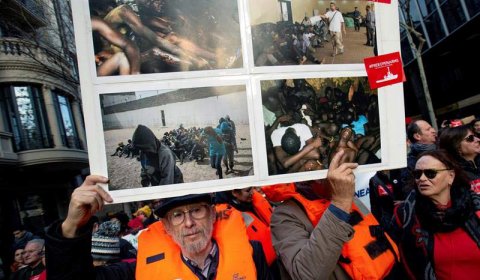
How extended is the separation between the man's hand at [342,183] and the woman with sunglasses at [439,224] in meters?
1.09

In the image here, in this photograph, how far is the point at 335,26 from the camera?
159 cm

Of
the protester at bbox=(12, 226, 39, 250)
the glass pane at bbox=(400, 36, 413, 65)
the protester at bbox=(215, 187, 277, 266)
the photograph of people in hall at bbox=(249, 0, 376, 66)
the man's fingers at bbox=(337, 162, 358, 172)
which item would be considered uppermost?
the glass pane at bbox=(400, 36, 413, 65)

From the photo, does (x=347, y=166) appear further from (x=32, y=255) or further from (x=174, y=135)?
(x=32, y=255)

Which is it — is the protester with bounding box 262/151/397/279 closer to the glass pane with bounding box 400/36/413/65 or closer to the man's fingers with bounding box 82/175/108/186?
the man's fingers with bounding box 82/175/108/186

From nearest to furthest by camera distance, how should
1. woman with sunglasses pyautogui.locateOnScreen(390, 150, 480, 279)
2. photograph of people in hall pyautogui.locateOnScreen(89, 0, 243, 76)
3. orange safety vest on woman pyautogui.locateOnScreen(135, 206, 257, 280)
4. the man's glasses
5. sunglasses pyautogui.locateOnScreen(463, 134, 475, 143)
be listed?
photograph of people in hall pyautogui.locateOnScreen(89, 0, 243, 76)
orange safety vest on woman pyautogui.locateOnScreen(135, 206, 257, 280)
the man's glasses
woman with sunglasses pyautogui.locateOnScreen(390, 150, 480, 279)
sunglasses pyautogui.locateOnScreen(463, 134, 475, 143)

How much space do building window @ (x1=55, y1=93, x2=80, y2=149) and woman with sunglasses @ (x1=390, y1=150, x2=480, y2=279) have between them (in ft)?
66.5

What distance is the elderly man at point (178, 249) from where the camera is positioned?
62.3 inches

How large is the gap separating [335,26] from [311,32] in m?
0.13

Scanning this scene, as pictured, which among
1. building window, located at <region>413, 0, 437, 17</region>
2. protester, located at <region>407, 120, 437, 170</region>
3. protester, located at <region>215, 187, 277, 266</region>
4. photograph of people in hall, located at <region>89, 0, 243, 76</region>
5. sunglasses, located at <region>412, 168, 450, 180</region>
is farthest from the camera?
building window, located at <region>413, 0, 437, 17</region>

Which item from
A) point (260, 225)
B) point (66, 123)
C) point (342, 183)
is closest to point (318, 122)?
point (342, 183)

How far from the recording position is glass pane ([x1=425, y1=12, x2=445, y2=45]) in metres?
14.8

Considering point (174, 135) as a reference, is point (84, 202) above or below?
below

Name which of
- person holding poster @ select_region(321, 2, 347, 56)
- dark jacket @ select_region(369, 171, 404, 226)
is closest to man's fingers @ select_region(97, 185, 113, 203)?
person holding poster @ select_region(321, 2, 347, 56)

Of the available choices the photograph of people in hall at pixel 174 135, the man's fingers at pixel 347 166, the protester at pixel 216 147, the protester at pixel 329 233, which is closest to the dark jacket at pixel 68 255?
the photograph of people in hall at pixel 174 135
